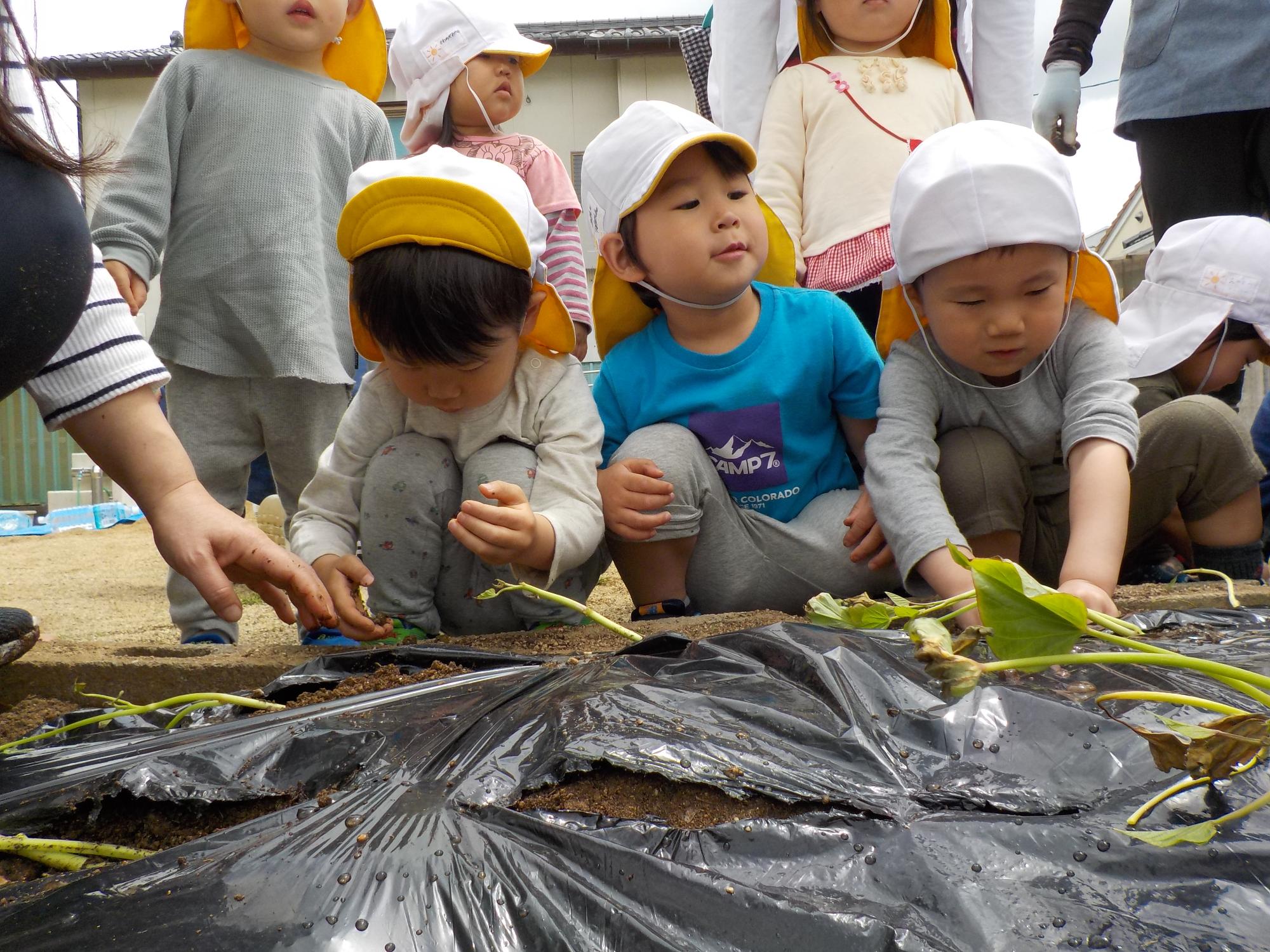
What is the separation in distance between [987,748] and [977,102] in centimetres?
219

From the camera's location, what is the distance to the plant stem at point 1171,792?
679 mm

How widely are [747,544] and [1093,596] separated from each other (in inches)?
25.9

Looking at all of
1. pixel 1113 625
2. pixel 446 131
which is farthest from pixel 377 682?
pixel 446 131

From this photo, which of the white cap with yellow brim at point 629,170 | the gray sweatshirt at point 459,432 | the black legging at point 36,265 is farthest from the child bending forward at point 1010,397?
the black legging at point 36,265

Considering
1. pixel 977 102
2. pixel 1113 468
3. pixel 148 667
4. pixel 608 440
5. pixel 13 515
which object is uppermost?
pixel 977 102

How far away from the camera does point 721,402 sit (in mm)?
Answer: 1869

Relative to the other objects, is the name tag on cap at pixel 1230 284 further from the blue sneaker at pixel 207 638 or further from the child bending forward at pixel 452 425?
the blue sneaker at pixel 207 638

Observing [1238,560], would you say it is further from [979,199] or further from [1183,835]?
[1183,835]

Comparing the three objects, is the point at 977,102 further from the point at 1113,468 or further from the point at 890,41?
the point at 1113,468

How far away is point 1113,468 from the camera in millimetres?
1573

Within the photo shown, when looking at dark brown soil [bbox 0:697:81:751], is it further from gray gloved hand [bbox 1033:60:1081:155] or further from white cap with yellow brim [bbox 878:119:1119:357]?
gray gloved hand [bbox 1033:60:1081:155]

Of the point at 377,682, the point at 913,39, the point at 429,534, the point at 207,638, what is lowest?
the point at 207,638

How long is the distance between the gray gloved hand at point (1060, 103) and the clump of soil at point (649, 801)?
2.65 metres

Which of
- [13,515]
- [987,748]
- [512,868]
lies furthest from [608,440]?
[13,515]
